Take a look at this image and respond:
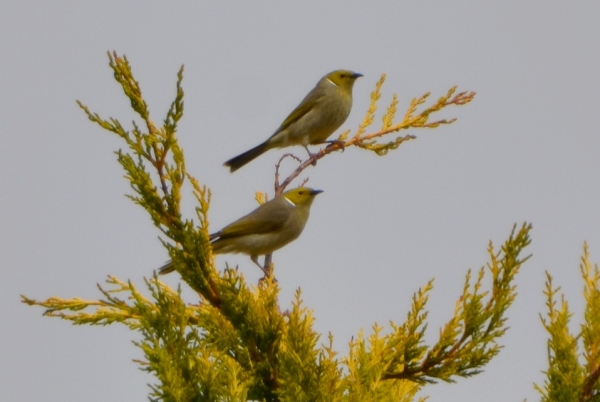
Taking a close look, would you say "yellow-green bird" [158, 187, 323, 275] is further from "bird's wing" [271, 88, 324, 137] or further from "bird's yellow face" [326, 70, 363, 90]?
"bird's yellow face" [326, 70, 363, 90]

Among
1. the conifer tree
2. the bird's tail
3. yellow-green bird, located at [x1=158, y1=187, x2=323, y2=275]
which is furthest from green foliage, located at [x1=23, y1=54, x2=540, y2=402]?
the bird's tail

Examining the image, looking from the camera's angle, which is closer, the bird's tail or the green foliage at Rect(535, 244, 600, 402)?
the green foliage at Rect(535, 244, 600, 402)

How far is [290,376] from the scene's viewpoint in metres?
3.08

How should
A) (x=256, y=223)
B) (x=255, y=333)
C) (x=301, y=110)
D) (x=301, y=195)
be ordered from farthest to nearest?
(x=301, y=110) → (x=301, y=195) → (x=256, y=223) → (x=255, y=333)

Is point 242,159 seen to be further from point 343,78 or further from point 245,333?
point 245,333

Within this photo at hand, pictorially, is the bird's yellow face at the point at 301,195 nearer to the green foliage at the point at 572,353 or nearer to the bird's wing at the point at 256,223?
the bird's wing at the point at 256,223

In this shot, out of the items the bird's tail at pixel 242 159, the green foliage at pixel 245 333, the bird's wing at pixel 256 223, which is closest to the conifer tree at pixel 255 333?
the green foliage at pixel 245 333

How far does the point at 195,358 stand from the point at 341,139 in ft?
13.3

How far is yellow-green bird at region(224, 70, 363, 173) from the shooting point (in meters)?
8.55

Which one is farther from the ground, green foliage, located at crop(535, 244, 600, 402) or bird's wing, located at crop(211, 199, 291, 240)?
bird's wing, located at crop(211, 199, 291, 240)

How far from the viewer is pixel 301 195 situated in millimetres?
6996

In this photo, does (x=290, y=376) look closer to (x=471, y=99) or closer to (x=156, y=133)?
(x=156, y=133)

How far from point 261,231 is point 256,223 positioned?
0.52ft

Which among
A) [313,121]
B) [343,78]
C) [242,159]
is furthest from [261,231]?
[343,78]
